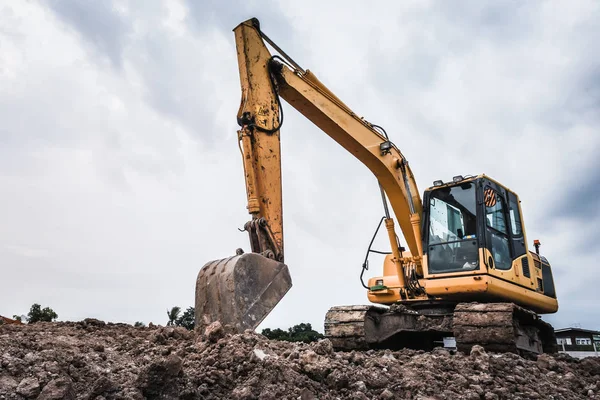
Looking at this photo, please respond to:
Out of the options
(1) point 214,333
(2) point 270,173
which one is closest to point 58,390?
(1) point 214,333

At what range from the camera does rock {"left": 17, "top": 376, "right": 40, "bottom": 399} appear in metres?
2.97

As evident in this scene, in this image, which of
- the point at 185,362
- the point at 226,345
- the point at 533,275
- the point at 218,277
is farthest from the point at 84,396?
the point at 533,275

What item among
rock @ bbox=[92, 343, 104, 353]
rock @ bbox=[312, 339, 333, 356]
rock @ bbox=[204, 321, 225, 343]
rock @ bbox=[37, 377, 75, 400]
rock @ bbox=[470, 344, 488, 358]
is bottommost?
rock @ bbox=[37, 377, 75, 400]

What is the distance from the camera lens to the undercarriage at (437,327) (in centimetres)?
624

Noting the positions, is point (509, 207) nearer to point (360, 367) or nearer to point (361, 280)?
point (361, 280)

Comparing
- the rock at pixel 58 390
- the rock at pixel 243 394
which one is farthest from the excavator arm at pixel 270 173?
the rock at pixel 58 390

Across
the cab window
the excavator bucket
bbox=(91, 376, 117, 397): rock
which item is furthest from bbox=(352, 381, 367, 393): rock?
the cab window

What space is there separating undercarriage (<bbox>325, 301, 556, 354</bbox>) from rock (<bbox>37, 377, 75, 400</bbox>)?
4449 millimetres

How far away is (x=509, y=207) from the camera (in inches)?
310

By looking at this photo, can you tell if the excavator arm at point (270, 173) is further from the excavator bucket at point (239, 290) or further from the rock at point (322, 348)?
the rock at point (322, 348)

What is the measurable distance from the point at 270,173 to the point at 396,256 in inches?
118

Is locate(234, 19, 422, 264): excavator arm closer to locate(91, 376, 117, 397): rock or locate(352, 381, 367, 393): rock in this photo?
locate(352, 381, 367, 393): rock

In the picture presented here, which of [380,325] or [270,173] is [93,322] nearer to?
[270,173]

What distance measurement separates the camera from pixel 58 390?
3.01 m
